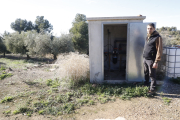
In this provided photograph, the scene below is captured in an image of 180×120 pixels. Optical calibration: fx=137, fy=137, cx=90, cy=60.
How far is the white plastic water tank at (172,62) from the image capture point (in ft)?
16.2

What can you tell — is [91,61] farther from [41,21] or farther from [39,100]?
[41,21]

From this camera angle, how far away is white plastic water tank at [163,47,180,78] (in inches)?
194

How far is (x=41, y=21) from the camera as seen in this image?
3725 centimetres

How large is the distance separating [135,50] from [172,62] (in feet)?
4.91

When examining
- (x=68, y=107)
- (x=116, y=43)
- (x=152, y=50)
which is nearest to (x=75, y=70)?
(x=68, y=107)

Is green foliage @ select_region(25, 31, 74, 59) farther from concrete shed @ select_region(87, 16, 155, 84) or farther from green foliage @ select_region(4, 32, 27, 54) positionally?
concrete shed @ select_region(87, 16, 155, 84)

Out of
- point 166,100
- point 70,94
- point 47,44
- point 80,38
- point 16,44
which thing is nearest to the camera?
point 166,100

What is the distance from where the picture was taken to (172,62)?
16.3ft

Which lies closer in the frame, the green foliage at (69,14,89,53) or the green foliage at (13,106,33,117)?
the green foliage at (13,106,33,117)

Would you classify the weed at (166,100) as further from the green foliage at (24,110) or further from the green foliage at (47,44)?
the green foliage at (47,44)

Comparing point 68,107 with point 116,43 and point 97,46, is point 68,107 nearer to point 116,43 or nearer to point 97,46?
point 97,46

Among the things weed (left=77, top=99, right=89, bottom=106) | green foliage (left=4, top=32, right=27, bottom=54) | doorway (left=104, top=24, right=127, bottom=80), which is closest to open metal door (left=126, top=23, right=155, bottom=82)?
doorway (left=104, top=24, right=127, bottom=80)

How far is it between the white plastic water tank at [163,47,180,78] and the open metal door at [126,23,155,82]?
1.12m

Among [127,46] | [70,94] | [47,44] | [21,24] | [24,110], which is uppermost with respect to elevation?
[21,24]
